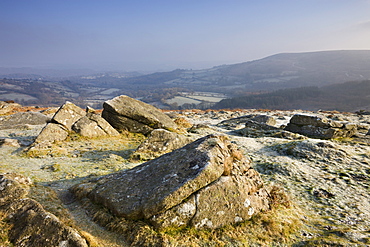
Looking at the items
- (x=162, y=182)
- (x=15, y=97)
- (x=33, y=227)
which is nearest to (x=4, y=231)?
(x=33, y=227)

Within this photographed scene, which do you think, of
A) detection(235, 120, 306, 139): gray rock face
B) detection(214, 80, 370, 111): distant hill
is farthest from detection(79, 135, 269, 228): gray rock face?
detection(214, 80, 370, 111): distant hill

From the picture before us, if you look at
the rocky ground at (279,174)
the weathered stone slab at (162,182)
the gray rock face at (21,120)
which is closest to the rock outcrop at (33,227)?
the rocky ground at (279,174)

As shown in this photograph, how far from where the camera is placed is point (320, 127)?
76.3 feet

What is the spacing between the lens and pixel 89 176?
34.5 ft

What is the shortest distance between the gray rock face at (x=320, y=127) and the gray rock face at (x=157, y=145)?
16297mm

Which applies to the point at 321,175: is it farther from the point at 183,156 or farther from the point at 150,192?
the point at 150,192

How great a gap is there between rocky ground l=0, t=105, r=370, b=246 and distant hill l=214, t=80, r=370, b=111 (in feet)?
365

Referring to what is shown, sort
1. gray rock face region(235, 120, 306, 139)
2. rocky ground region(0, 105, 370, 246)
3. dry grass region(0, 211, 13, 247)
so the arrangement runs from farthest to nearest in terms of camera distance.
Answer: gray rock face region(235, 120, 306, 139) < rocky ground region(0, 105, 370, 246) < dry grass region(0, 211, 13, 247)

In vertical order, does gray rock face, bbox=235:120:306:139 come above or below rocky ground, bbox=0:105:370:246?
below

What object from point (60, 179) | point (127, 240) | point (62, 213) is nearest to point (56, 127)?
point (60, 179)

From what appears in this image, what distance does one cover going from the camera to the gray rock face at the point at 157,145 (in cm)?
1422

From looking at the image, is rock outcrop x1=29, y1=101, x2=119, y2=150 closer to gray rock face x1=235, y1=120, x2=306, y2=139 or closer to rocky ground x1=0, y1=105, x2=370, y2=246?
rocky ground x1=0, y1=105, x2=370, y2=246

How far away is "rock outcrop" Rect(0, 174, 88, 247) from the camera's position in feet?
17.5

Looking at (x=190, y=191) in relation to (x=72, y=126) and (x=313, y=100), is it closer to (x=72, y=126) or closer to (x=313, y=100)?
(x=72, y=126)
